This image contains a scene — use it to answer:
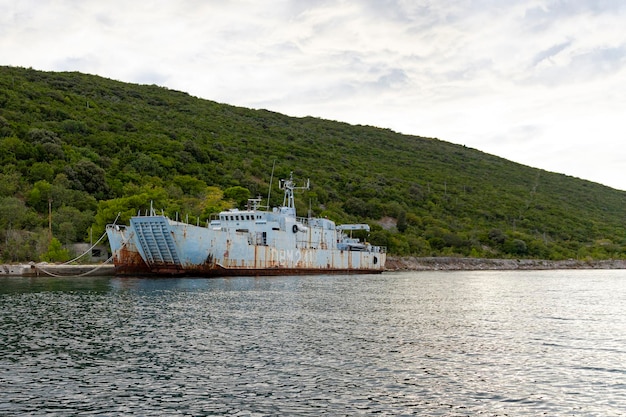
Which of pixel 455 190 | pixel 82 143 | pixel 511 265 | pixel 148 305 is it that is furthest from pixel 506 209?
pixel 148 305

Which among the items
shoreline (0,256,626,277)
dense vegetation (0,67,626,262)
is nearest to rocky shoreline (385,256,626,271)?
shoreline (0,256,626,277)

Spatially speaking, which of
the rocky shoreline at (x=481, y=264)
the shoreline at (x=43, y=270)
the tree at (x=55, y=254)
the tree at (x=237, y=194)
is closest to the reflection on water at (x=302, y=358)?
the shoreline at (x=43, y=270)

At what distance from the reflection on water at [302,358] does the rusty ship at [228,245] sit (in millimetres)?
14284

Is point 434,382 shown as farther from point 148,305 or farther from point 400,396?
point 148,305

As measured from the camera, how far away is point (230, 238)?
47.2 metres

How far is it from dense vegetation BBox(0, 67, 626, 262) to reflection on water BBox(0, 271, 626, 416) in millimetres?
32387

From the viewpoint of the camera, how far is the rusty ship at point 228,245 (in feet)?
143

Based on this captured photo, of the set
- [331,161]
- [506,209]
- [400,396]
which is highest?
[331,161]

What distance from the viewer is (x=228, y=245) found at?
154ft

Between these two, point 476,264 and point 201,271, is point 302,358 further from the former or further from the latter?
point 476,264

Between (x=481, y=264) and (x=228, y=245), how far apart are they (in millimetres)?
51507

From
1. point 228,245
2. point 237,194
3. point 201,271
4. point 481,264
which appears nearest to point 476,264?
point 481,264

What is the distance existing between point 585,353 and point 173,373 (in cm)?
1164

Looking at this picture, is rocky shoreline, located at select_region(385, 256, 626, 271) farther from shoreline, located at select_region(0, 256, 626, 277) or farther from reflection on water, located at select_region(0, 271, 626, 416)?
reflection on water, located at select_region(0, 271, 626, 416)
